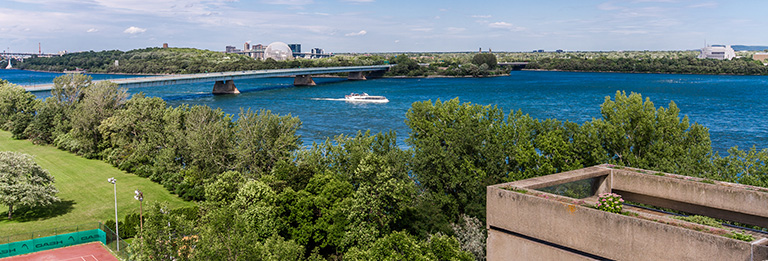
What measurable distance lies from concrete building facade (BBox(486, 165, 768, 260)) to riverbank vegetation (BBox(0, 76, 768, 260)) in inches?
190

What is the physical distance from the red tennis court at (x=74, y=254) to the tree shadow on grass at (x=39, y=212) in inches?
217

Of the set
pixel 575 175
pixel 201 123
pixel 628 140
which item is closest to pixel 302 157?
pixel 201 123

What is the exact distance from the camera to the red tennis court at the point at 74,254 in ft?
90.7

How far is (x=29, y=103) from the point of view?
64.6 meters

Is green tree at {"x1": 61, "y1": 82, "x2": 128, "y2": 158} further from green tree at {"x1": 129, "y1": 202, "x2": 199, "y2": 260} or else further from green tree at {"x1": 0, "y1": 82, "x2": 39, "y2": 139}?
green tree at {"x1": 129, "y1": 202, "x2": 199, "y2": 260}

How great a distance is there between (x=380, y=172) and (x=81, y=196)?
22.2 metres

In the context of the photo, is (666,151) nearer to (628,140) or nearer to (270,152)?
(628,140)

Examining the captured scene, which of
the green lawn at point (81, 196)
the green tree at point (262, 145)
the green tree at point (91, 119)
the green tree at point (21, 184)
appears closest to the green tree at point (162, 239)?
the green lawn at point (81, 196)

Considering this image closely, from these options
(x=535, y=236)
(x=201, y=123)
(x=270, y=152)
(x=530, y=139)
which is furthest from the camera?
(x=201, y=123)

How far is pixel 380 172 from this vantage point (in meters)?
26.3

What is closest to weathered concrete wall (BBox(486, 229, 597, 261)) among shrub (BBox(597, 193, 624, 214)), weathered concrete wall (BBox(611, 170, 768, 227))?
shrub (BBox(597, 193, 624, 214))

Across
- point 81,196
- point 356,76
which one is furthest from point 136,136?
point 356,76

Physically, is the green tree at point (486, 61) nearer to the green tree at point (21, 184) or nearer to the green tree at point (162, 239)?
the green tree at point (21, 184)

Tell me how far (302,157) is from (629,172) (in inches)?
810
